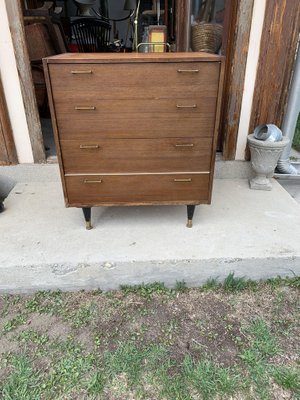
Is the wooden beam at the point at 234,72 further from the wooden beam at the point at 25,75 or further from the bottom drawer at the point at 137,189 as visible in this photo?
the wooden beam at the point at 25,75

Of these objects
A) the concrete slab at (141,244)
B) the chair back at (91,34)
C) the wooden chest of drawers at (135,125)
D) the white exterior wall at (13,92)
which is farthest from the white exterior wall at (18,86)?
the chair back at (91,34)

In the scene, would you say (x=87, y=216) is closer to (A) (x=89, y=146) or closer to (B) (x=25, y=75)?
(A) (x=89, y=146)

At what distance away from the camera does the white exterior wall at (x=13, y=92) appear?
1980 millimetres

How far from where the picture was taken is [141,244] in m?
1.77

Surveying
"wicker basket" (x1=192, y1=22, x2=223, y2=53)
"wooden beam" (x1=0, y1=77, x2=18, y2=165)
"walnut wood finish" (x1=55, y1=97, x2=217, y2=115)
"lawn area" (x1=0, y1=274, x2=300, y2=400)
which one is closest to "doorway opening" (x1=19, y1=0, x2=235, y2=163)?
"wicker basket" (x1=192, y1=22, x2=223, y2=53)

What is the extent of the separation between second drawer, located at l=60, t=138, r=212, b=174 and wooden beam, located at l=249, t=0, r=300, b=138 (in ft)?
2.82

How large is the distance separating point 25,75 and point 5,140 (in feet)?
1.56

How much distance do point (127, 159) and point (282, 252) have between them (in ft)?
3.18

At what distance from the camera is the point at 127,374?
128 cm

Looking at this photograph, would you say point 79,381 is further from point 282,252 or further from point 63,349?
point 282,252

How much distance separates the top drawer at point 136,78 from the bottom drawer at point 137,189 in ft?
1.43

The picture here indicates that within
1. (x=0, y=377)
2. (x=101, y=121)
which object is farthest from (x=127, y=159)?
(x=0, y=377)

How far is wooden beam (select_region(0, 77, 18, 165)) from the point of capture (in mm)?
2156

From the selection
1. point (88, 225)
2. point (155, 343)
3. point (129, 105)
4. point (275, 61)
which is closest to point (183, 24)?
point (275, 61)
